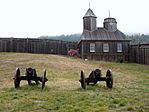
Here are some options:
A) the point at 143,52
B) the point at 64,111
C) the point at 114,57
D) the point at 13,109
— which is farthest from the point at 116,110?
the point at 114,57

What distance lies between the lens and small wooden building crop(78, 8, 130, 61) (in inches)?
1620

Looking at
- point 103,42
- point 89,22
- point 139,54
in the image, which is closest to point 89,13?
point 89,22

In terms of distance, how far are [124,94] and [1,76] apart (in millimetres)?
9852

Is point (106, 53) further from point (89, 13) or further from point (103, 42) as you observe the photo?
point (89, 13)

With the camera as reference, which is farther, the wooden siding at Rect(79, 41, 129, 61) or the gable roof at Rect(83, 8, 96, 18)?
the gable roof at Rect(83, 8, 96, 18)

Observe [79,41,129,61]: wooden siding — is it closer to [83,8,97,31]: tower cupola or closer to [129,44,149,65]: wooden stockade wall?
[129,44,149,65]: wooden stockade wall

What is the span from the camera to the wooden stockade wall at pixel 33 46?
4207cm

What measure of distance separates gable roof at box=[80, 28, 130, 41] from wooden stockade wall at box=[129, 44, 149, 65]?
205cm

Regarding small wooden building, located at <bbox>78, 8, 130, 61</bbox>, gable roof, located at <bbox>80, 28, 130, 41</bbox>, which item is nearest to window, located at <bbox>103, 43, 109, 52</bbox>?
small wooden building, located at <bbox>78, 8, 130, 61</bbox>

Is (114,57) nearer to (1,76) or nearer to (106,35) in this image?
(106,35)

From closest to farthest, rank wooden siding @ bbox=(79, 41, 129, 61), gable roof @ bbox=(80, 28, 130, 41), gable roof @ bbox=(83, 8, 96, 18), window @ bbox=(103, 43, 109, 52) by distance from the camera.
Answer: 1. wooden siding @ bbox=(79, 41, 129, 61)
2. gable roof @ bbox=(80, 28, 130, 41)
3. window @ bbox=(103, 43, 109, 52)
4. gable roof @ bbox=(83, 8, 96, 18)

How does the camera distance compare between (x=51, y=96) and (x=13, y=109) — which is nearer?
(x=13, y=109)

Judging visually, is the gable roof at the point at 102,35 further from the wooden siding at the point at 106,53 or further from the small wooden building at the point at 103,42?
the wooden siding at the point at 106,53

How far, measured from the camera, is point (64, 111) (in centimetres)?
935
